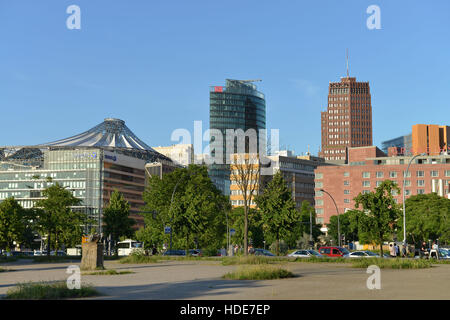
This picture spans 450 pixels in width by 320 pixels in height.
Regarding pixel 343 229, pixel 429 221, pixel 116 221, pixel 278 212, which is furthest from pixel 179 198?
pixel 343 229

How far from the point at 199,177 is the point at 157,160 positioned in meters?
104

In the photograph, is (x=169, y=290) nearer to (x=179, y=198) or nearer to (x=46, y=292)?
(x=46, y=292)

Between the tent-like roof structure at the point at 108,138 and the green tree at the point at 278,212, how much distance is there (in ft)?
350

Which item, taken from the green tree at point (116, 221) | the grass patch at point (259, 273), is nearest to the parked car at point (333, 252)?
the grass patch at point (259, 273)

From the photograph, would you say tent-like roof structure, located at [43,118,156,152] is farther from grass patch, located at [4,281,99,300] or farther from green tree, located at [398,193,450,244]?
grass patch, located at [4,281,99,300]

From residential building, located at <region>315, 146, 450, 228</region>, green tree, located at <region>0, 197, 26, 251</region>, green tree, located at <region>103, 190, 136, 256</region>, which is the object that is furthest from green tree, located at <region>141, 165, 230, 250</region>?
residential building, located at <region>315, 146, 450, 228</region>

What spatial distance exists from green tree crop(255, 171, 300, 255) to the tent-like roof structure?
10681 centimetres

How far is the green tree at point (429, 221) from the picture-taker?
85.4 meters

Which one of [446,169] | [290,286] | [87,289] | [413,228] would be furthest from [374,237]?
[446,169]

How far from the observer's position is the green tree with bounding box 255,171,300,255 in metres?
58.0

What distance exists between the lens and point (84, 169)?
518ft

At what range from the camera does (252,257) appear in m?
34.1

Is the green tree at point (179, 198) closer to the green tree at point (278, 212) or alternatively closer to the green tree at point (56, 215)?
the green tree at point (56, 215)
